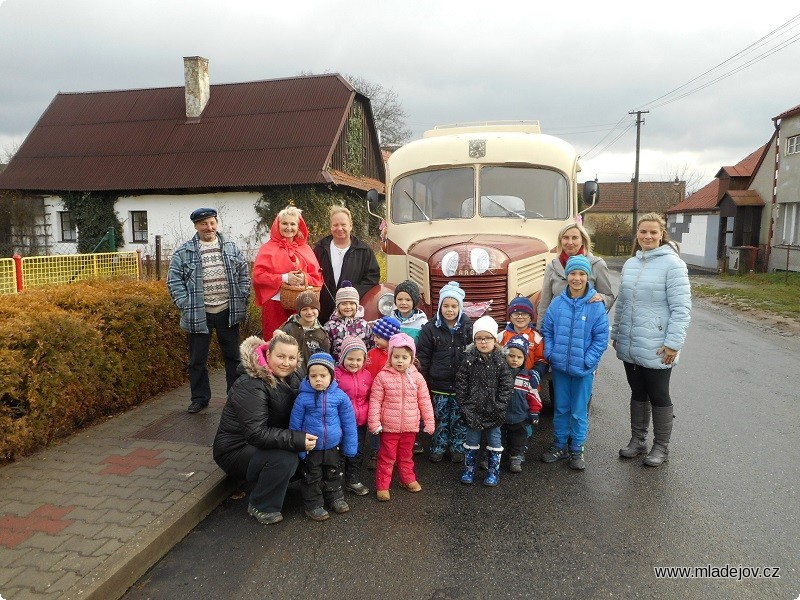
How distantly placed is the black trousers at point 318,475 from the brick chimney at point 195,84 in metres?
24.4

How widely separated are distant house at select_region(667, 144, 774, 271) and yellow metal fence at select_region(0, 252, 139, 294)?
23972mm

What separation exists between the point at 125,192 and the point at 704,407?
23.5 m

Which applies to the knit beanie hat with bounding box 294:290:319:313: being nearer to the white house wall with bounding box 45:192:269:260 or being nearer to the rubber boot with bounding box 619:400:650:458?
the rubber boot with bounding box 619:400:650:458

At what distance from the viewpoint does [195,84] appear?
2503 cm

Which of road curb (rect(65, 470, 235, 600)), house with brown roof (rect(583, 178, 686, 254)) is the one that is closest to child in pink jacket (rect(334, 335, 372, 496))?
road curb (rect(65, 470, 235, 600))

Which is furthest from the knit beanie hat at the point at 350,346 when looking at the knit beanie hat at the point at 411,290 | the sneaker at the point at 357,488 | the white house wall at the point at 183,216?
the white house wall at the point at 183,216

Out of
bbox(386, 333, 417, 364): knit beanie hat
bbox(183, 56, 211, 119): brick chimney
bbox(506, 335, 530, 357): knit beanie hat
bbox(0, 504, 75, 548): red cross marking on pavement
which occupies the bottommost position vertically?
Answer: bbox(0, 504, 75, 548): red cross marking on pavement

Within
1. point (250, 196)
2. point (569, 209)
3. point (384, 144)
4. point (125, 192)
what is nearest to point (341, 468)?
point (569, 209)

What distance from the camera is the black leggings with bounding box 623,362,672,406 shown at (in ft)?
15.2

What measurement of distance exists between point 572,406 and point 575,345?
518mm

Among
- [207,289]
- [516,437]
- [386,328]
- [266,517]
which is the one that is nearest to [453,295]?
[386,328]

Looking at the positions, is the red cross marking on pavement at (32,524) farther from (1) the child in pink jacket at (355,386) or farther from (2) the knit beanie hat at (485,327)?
(2) the knit beanie hat at (485,327)

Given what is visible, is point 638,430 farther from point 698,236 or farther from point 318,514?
point 698,236

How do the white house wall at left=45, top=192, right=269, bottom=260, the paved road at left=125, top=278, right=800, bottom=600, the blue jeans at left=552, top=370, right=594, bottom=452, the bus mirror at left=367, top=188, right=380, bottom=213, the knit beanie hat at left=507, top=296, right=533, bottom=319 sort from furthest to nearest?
1. the white house wall at left=45, top=192, right=269, bottom=260
2. the bus mirror at left=367, top=188, right=380, bottom=213
3. the knit beanie hat at left=507, top=296, right=533, bottom=319
4. the blue jeans at left=552, top=370, right=594, bottom=452
5. the paved road at left=125, top=278, right=800, bottom=600
